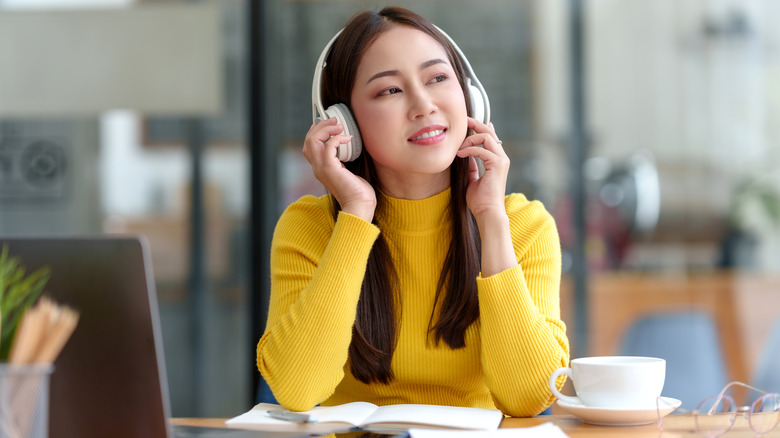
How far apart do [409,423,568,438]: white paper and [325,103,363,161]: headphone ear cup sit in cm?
64

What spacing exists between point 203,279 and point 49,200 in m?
0.66

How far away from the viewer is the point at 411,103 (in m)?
1.43

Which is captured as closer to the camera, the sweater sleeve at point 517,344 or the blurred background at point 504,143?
the sweater sleeve at point 517,344

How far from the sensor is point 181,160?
304 centimetres

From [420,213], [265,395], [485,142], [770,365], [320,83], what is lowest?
[770,365]

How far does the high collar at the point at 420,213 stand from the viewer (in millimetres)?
1543

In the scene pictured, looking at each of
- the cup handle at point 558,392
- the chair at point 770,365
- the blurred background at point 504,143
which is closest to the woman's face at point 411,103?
the cup handle at point 558,392

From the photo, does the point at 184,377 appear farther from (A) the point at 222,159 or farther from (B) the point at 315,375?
(B) the point at 315,375

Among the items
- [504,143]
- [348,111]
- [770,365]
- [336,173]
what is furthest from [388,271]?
[770,365]

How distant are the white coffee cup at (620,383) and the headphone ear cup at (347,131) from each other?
24.0 inches

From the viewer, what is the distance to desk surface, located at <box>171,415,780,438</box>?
1.03 metres

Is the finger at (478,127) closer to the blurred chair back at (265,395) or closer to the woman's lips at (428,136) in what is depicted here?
the woman's lips at (428,136)

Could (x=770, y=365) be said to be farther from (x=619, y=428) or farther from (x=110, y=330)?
(x=110, y=330)

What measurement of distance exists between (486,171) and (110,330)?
78 cm
